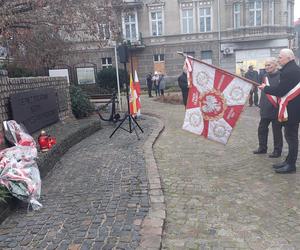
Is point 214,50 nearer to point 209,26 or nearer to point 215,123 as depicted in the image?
point 209,26

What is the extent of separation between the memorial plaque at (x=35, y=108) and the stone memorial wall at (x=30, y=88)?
11 centimetres

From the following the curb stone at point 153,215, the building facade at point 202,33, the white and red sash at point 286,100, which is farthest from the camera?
the building facade at point 202,33

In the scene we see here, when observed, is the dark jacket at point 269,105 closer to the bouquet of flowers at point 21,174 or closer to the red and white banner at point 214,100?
the red and white banner at point 214,100

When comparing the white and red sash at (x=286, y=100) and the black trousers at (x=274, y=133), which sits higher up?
the white and red sash at (x=286, y=100)

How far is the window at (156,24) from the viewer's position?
103ft

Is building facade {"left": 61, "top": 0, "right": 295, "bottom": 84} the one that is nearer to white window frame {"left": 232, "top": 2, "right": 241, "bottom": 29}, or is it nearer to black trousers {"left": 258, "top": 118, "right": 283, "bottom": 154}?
white window frame {"left": 232, "top": 2, "right": 241, "bottom": 29}

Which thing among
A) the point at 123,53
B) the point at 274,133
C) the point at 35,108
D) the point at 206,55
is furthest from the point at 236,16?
the point at 35,108

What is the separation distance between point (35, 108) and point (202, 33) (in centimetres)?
2576

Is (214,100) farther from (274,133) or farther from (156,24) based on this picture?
(156,24)

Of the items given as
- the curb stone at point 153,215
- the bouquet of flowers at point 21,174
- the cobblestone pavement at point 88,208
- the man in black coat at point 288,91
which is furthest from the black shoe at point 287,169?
the bouquet of flowers at point 21,174

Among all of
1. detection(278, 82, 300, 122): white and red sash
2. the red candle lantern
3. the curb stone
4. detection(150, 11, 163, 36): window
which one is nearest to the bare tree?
the red candle lantern

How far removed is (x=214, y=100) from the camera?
589 cm

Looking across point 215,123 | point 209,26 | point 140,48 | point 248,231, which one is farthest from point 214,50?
point 248,231

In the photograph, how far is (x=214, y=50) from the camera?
31078 millimetres
